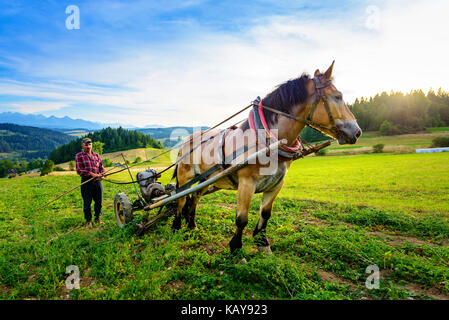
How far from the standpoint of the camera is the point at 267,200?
159 inches

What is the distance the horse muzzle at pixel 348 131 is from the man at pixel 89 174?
5.41 m

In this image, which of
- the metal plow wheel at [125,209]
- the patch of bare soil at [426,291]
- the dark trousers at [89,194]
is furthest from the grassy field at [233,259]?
the dark trousers at [89,194]

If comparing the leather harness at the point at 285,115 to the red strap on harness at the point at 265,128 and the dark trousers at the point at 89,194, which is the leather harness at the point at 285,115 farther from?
the dark trousers at the point at 89,194

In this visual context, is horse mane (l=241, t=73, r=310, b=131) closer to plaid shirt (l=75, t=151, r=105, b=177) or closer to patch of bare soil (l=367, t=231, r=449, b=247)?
patch of bare soil (l=367, t=231, r=449, b=247)

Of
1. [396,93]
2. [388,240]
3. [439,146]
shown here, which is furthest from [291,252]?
[396,93]

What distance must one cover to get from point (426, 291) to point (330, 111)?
9.45 feet

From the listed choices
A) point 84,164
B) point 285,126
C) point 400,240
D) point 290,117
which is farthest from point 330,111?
point 84,164

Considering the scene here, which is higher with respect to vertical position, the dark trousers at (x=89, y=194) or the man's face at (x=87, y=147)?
the man's face at (x=87, y=147)

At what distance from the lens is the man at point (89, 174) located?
18.8 ft

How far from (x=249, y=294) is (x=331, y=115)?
9.17ft

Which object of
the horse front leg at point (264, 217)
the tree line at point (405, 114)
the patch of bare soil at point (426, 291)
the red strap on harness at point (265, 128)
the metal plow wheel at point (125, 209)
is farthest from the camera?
the tree line at point (405, 114)

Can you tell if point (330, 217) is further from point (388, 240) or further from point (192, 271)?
point (192, 271)

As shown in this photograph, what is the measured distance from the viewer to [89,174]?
224 inches
